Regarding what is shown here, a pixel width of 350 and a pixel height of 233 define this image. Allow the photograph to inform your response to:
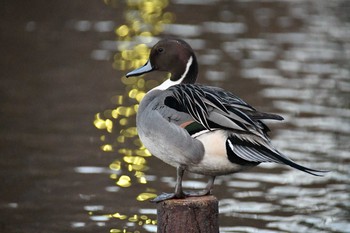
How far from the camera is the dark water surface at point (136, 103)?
316 inches

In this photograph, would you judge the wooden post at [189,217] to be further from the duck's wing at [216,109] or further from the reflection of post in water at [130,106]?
the reflection of post in water at [130,106]

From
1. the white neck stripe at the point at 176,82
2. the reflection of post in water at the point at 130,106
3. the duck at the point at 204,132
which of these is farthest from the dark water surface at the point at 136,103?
the duck at the point at 204,132

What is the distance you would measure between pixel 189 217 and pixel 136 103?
5936 mm

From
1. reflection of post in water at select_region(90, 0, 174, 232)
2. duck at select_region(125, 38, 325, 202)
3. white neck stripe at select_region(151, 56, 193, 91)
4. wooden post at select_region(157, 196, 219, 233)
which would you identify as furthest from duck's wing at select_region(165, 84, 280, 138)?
reflection of post in water at select_region(90, 0, 174, 232)

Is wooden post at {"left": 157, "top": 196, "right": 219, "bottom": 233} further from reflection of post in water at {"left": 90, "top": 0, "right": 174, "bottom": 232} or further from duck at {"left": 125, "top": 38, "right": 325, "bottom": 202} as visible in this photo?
reflection of post in water at {"left": 90, "top": 0, "right": 174, "bottom": 232}

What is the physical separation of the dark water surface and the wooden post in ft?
7.39

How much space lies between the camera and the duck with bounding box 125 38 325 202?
5.22m

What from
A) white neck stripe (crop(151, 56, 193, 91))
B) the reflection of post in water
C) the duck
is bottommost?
the duck

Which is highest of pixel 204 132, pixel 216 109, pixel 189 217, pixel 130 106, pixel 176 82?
pixel 130 106

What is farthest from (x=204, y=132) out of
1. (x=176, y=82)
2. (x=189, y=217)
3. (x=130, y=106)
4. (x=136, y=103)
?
(x=136, y=103)

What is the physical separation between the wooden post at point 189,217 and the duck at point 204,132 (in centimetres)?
12

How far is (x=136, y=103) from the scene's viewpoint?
11.1m

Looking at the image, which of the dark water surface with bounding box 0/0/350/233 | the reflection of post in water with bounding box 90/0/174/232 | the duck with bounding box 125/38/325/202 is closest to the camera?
the duck with bounding box 125/38/325/202

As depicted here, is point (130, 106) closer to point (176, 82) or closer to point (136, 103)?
point (136, 103)
